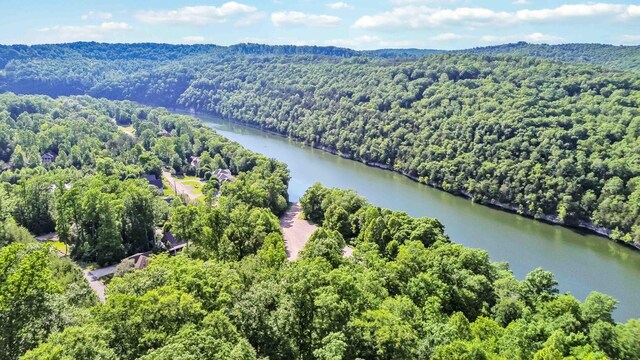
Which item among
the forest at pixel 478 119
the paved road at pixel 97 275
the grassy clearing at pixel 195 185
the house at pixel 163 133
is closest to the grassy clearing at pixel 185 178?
the grassy clearing at pixel 195 185

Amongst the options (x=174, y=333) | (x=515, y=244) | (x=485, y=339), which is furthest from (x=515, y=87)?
(x=174, y=333)

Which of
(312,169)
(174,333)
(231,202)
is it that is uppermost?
(174,333)

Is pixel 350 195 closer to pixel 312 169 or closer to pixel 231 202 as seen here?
pixel 231 202

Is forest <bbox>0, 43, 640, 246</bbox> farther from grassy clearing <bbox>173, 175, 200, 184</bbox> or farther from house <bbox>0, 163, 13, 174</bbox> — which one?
house <bbox>0, 163, 13, 174</bbox>

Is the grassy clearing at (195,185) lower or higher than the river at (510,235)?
higher

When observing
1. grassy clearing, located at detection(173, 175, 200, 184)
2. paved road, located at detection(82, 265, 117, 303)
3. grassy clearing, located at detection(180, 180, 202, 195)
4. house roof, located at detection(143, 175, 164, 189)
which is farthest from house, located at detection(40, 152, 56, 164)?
paved road, located at detection(82, 265, 117, 303)

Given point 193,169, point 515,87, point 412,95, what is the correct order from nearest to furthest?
point 193,169
point 515,87
point 412,95

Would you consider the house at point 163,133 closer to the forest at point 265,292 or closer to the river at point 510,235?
the river at point 510,235
